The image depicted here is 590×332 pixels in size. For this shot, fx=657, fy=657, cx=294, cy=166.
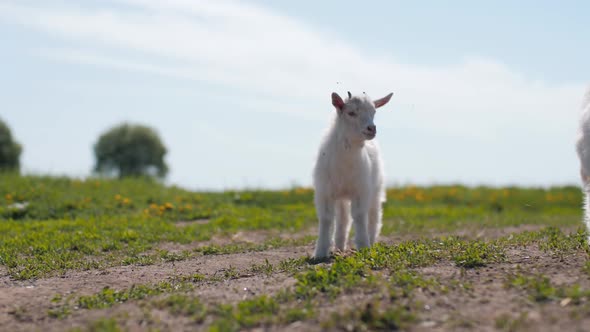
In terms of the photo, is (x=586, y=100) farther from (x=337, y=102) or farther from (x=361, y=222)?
(x=361, y=222)

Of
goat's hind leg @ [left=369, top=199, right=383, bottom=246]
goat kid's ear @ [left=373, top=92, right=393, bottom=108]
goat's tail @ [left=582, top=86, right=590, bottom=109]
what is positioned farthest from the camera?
goat's hind leg @ [left=369, top=199, right=383, bottom=246]

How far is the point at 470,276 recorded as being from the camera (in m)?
6.91

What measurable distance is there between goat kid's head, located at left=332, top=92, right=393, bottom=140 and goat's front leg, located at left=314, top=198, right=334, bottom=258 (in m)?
1.12

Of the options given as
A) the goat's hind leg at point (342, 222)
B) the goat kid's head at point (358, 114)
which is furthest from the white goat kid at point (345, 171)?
the goat's hind leg at point (342, 222)

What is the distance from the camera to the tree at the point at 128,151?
149 feet

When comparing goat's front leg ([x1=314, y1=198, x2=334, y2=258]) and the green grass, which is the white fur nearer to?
the green grass

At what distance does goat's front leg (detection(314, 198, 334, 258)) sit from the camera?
9172mm

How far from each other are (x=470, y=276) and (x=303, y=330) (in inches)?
90.1

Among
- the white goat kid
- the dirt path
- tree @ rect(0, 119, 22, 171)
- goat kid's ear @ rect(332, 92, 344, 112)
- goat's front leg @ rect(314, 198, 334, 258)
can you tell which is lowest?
the dirt path

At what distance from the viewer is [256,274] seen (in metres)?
8.15

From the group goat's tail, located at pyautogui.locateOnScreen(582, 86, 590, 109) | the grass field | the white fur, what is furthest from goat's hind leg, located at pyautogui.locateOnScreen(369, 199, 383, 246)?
goat's tail, located at pyautogui.locateOnScreen(582, 86, 590, 109)

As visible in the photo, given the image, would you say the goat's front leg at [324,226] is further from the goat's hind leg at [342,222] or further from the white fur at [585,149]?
the white fur at [585,149]

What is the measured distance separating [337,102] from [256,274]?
8.69 feet

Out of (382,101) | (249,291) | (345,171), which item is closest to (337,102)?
(382,101)
